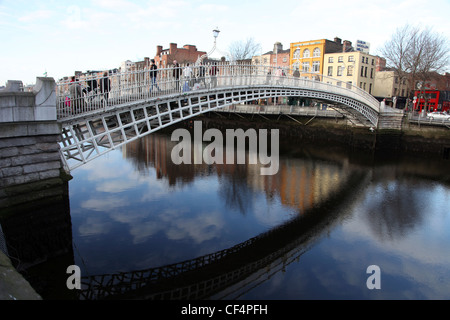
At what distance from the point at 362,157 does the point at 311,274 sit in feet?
48.4

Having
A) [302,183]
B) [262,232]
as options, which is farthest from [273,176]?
[262,232]

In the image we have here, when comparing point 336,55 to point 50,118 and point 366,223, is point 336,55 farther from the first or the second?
point 50,118

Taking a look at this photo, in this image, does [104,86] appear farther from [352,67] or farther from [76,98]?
[352,67]

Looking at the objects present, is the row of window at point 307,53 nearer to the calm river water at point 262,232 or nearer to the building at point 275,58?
the building at point 275,58

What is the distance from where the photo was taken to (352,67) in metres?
31.2

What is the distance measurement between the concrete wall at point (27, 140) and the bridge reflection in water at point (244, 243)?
2.74m

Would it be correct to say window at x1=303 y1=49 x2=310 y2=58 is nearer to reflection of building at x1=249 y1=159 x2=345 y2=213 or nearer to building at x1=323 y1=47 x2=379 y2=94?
building at x1=323 y1=47 x2=379 y2=94

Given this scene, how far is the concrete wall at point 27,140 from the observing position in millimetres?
6754

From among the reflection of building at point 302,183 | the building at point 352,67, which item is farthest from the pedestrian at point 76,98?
the building at point 352,67

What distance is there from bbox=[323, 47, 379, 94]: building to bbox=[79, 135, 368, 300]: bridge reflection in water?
18.4 meters

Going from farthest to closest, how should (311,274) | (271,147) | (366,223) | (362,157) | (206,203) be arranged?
(271,147)
(362,157)
(206,203)
(366,223)
(311,274)

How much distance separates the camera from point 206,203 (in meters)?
10.3

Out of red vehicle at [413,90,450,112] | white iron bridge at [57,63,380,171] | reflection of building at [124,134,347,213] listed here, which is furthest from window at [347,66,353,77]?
white iron bridge at [57,63,380,171]
